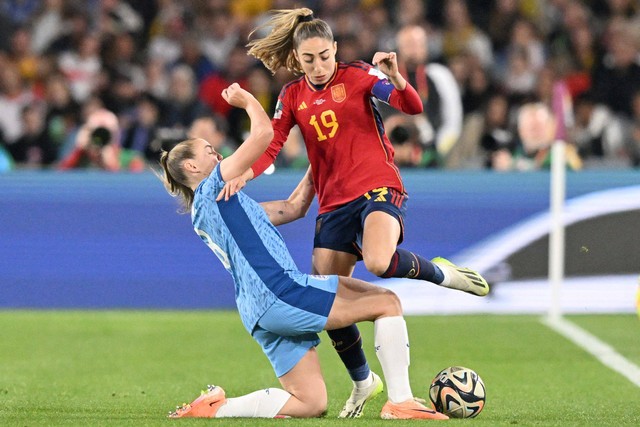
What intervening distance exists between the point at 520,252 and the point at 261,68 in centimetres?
454

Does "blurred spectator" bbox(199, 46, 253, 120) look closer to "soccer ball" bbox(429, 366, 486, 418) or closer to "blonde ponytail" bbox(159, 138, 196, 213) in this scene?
"blonde ponytail" bbox(159, 138, 196, 213)

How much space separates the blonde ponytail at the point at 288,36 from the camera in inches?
283

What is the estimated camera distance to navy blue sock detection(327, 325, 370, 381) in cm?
703

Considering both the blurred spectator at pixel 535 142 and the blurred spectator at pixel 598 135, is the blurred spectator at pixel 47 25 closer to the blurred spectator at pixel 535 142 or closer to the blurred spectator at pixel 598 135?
the blurred spectator at pixel 535 142

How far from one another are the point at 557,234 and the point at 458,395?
19.3 ft

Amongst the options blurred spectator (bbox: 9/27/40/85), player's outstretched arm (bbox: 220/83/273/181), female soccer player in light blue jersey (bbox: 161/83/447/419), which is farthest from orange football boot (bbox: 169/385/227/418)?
blurred spectator (bbox: 9/27/40/85)

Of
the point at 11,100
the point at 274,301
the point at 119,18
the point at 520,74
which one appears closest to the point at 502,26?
the point at 520,74

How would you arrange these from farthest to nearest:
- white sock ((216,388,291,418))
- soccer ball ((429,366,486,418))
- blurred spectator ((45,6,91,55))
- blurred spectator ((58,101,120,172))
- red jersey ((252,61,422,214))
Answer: blurred spectator ((45,6,91,55)), blurred spectator ((58,101,120,172)), red jersey ((252,61,422,214)), soccer ball ((429,366,486,418)), white sock ((216,388,291,418))

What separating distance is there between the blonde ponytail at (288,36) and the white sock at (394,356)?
1749 mm

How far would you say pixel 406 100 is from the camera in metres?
6.99

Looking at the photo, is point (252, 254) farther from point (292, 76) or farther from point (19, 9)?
point (19, 9)

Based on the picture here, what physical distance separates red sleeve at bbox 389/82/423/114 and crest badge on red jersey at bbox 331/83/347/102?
0.40m

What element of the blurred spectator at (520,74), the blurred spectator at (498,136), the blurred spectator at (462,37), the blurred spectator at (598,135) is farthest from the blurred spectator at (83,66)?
the blurred spectator at (598,135)

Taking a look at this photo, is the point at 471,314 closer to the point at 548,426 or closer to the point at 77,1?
the point at 548,426
